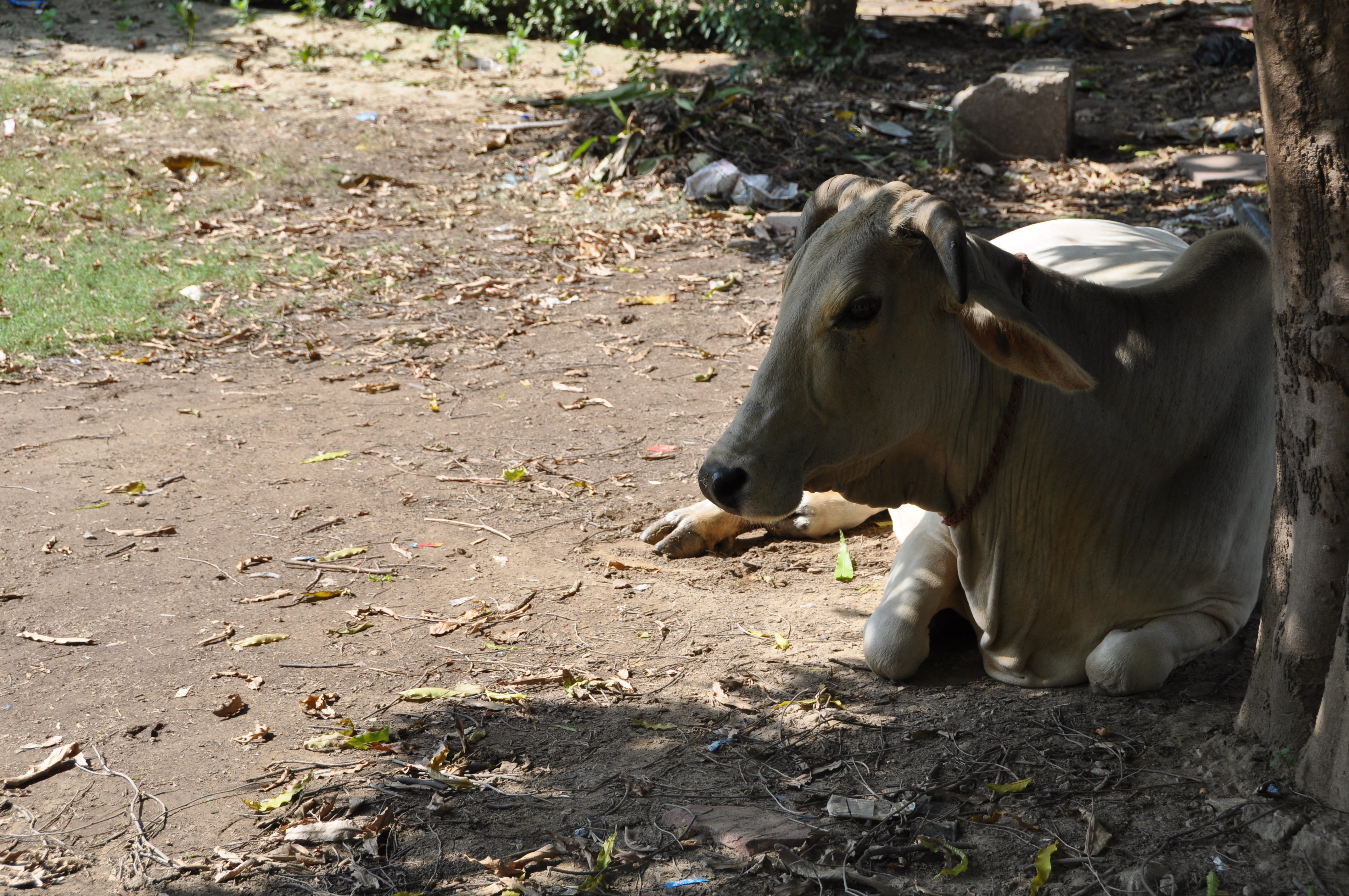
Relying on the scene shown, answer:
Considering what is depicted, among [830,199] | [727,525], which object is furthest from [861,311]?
[727,525]

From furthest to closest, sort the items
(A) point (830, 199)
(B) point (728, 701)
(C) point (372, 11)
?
(C) point (372, 11) → (B) point (728, 701) → (A) point (830, 199)

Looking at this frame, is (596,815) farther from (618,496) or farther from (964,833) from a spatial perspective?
(618,496)

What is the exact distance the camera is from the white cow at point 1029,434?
2.71m

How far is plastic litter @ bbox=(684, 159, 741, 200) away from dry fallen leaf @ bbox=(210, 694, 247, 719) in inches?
251

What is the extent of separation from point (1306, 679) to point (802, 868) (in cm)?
117

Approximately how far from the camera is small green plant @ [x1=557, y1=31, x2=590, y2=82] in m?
11.4

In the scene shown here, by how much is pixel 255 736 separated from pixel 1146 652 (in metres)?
2.40

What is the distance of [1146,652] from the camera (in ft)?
9.57

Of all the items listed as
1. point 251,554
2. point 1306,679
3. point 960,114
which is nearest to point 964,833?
point 1306,679

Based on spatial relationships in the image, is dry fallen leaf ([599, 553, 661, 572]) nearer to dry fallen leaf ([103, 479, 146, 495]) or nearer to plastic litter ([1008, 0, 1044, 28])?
dry fallen leaf ([103, 479, 146, 495])

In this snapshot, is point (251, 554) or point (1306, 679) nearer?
point (1306, 679)

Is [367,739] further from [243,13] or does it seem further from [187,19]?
[243,13]

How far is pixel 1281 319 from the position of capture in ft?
8.09

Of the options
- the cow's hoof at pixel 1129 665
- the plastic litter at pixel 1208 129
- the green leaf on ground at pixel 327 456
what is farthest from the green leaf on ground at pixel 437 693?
the plastic litter at pixel 1208 129
